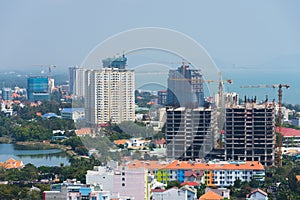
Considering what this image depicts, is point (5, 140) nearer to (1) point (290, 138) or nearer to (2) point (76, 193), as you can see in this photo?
(1) point (290, 138)

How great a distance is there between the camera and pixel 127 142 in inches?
423

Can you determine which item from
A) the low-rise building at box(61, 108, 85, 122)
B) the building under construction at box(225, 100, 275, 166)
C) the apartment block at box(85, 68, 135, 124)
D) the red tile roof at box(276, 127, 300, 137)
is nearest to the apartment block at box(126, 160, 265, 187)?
the building under construction at box(225, 100, 275, 166)

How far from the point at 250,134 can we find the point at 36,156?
3.28 meters

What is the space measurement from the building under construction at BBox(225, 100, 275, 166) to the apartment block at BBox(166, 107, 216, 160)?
22cm

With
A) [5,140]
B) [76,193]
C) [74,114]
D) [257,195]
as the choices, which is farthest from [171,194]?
[74,114]

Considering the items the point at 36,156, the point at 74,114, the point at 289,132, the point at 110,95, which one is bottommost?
the point at 36,156

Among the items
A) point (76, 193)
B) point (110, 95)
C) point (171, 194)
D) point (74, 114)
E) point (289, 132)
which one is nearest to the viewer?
point (76, 193)

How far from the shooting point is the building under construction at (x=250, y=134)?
9.83 m

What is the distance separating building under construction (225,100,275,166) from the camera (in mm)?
9828

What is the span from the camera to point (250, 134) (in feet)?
32.5

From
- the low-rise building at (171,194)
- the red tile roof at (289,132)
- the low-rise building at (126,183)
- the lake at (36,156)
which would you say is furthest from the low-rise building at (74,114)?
the low-rise building at (126,183)

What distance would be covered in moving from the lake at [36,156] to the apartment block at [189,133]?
1508mm

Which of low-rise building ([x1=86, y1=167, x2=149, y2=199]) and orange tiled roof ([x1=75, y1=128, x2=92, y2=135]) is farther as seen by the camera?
orange tiled roof ([x1=75, y1=128, x2=92, y2=135])

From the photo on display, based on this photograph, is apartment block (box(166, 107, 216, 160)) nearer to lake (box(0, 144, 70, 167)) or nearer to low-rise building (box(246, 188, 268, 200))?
lake (box(0, 144, 70, 167))
